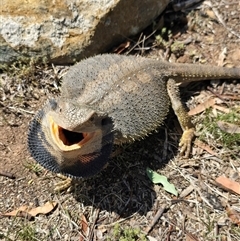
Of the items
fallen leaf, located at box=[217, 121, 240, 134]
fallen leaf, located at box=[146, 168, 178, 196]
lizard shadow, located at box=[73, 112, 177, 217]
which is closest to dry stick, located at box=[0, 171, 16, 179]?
lizard shadow, located at box=[73, 112, 177, 217]

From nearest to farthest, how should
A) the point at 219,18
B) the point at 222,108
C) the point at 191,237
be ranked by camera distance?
the point at 191,237
the point at 222,108
the point at 219,18

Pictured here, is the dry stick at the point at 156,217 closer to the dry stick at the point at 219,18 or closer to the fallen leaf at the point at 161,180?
the fallen leaf at the point at 161,180

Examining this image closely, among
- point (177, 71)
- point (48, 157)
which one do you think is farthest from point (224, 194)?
point (48, 157)

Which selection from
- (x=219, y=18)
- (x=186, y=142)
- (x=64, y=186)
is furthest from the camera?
(x=219, y=18)

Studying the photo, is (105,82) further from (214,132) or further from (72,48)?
(214,132)

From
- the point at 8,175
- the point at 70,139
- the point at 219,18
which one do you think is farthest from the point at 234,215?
the point at 219,18

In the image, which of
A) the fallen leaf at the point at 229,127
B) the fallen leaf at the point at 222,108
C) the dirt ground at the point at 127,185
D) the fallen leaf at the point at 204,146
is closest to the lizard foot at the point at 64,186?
the dirt ground at the point at 127,185

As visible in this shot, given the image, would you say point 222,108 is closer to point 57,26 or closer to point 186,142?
point 186,142
